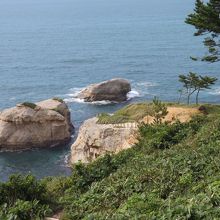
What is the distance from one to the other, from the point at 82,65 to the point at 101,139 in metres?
57.4

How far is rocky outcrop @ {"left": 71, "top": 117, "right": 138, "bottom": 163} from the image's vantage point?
4397 cm

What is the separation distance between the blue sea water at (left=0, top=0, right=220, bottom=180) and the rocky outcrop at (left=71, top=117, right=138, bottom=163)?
256 cm

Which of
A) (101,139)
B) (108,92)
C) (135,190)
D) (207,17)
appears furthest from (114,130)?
(108,92)

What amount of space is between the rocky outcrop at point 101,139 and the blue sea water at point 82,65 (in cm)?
256

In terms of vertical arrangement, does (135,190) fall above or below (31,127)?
above

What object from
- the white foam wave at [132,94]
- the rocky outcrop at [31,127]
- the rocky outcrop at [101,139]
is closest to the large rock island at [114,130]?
the rocky outcrop at [101,139]

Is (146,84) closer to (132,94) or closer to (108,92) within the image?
(132,94)

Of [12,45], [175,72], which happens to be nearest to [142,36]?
[12,45]

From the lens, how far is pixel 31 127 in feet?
185

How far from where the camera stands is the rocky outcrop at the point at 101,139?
1731 inches

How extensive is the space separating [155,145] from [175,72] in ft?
206

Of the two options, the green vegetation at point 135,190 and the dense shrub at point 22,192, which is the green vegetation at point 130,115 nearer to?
the green vegetation at point 135,190

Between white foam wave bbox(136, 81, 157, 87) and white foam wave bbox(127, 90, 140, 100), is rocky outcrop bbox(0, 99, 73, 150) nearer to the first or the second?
white foam wave bbox(127, 90, 140, 100)

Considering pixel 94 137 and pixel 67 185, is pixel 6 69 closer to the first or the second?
pixel 94 137
